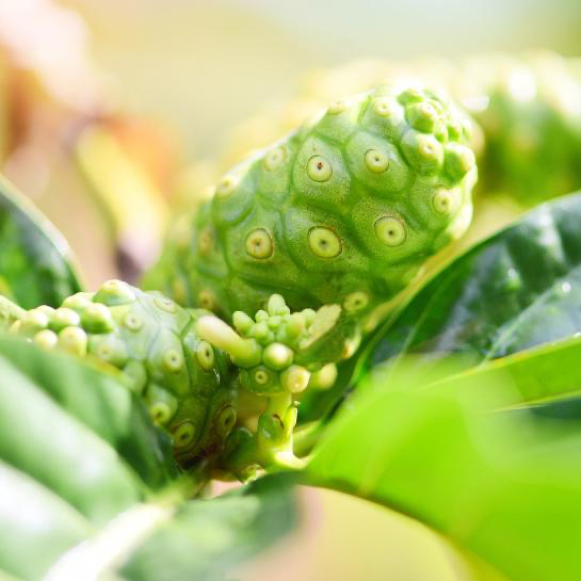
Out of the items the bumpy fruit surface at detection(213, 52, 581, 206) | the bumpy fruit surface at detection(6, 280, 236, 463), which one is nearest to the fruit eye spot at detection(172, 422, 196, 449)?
the bumpy fruit surface at detection(6, 280, 236, 463)

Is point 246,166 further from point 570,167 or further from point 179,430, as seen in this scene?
point 570,167

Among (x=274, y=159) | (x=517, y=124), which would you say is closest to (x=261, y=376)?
(x=274, y=159)

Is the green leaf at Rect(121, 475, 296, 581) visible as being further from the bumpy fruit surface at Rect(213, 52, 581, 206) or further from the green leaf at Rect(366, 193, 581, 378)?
the bumpy fruit surface at Rect(213, 52, 581, 206)

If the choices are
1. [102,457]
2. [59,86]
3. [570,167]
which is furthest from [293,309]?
[59,86]

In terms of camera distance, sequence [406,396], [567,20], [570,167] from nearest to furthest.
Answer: [406,396] → [570,167] → [567,20]

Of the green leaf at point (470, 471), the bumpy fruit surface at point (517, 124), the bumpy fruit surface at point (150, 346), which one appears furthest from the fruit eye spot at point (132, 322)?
the bumpy fruit surface at point (517, 124)

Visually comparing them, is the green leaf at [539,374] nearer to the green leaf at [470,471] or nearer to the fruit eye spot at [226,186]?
the green leaf at [470,471]

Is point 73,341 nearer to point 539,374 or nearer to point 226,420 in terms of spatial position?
point 226,420
